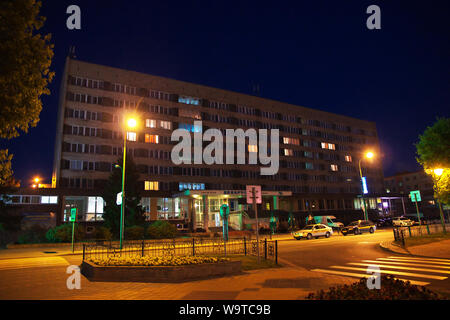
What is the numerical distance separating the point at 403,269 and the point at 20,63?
49.8 ft

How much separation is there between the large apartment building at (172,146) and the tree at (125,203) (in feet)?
31.8

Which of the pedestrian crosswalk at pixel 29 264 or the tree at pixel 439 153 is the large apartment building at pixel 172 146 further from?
the pedestrian crosswalk at pixel 29 264

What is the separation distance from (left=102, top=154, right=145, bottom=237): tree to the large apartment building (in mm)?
9691

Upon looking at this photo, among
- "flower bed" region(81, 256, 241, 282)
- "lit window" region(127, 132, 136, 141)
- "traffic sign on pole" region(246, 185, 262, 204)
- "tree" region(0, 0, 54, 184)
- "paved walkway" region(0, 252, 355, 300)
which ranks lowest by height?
"paved walkway" region(0, 252, 355, 300)

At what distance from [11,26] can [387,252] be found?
68.0 ft

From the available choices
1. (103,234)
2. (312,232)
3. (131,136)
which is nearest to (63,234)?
(103,234)

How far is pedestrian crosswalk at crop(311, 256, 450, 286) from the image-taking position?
10.2 meters

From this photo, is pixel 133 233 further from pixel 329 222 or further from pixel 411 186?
pixel 411 186

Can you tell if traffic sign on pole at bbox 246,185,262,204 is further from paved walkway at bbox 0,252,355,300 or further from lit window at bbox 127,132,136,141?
lit window at bbox 127,132,136,141

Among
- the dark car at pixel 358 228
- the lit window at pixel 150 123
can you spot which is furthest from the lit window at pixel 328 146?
the lit window at pixel 150 123

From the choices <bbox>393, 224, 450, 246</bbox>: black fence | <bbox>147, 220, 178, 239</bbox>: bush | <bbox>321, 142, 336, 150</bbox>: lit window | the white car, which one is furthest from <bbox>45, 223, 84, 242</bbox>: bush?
<bbox>321, 142, 336, 150</bbox>: lit window
